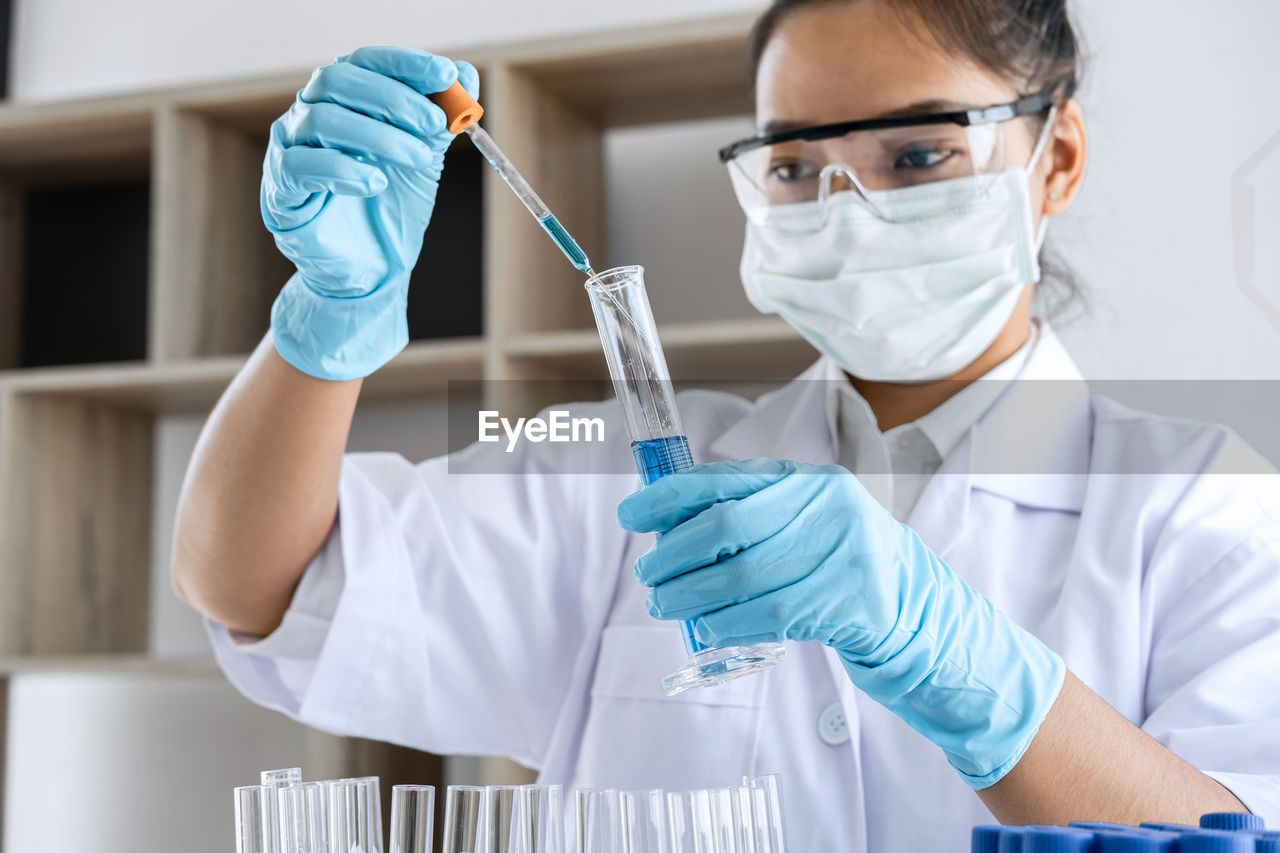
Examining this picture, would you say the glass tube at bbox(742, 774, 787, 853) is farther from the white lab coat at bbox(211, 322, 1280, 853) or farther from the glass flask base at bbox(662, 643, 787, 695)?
the white lab coat at bbox(211, 322, 1280, 853)

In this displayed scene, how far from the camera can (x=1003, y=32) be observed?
117 centimetres

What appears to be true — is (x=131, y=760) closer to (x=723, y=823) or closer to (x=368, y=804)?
(x=368, y=804)

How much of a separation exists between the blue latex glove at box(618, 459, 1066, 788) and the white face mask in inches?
14.1

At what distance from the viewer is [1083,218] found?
6.04 ft

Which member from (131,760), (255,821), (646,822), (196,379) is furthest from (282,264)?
(646,822)

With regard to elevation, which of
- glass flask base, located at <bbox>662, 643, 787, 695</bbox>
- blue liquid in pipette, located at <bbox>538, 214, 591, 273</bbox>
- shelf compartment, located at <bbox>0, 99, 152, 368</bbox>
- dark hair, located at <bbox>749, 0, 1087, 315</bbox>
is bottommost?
glass flask base, located at <bbox>662, 643, 787, 695</bbox>

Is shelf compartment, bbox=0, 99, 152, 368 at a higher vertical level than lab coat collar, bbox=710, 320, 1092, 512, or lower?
higher

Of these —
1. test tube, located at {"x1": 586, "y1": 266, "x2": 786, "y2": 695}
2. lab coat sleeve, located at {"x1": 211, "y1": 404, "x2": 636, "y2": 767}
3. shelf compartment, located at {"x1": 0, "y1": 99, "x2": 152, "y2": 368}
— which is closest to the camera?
test tube, located at {"x1": 586, "y1": 266, "x2": 786, "y2": 695}

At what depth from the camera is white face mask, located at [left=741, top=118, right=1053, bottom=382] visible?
112 cm

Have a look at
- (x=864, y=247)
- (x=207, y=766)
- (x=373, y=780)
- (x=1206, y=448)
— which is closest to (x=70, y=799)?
(x=207, y=766)

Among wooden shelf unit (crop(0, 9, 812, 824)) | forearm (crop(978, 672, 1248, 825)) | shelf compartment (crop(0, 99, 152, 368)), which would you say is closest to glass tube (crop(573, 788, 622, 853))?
forearm (crop(978, 672, 1248, 825))

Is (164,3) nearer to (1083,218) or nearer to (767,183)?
(767,183)

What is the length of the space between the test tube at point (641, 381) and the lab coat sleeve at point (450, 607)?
385 millimetres

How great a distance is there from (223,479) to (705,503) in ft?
1.62
